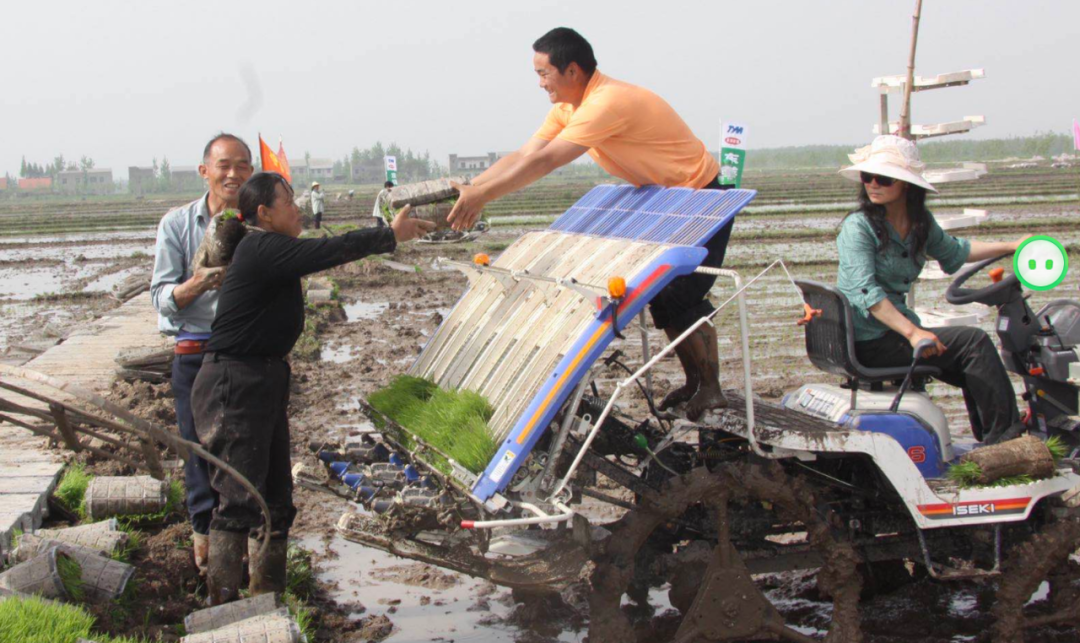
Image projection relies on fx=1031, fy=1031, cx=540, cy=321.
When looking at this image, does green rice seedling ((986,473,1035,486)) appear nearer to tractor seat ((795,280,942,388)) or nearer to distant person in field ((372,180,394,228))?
tractor seat ((795,280,942,388))

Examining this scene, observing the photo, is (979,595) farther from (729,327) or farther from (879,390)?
(729,327)

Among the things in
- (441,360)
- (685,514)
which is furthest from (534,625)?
(441,360)

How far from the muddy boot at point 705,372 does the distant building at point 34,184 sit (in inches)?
4902

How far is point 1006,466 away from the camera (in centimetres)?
443

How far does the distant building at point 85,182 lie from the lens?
114m

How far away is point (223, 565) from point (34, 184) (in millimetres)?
127873

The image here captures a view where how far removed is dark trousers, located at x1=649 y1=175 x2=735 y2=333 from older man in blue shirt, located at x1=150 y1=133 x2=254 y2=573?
215cm

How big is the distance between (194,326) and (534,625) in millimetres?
2256

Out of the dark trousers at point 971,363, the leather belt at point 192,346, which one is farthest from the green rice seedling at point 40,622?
the dark trousers at point 971,363

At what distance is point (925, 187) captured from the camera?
Result: 4703 mm

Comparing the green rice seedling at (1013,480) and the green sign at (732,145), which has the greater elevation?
the green sign at (732,145)

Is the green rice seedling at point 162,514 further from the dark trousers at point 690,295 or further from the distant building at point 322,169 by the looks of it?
the distant building at point 322,169

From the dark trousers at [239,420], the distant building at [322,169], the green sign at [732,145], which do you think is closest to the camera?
the dark trousers at [239,420]

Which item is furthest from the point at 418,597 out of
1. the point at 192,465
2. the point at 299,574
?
the point at 192,465
